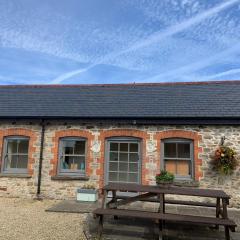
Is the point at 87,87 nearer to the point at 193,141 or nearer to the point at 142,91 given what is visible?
the point at 142,91

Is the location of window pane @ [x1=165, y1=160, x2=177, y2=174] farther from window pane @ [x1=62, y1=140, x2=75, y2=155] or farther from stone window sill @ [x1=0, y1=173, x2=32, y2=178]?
stone window sill @ [x1=0, y1=173, x2=32, y2=178]

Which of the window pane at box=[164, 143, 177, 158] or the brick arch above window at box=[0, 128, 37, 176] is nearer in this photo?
the window pane at box=[164, 143, 177, 158]

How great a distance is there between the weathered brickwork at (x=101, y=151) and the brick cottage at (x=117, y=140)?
32 mm

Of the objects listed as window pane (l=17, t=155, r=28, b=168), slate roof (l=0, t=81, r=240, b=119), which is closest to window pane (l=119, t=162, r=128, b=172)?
slate roof (l=0, t=81, r=240, b=119)

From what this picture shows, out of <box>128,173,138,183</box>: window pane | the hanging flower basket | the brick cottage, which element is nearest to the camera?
the hanging flower basket

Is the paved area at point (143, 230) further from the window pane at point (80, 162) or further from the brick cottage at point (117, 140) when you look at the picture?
the window pane at point (80, 162)

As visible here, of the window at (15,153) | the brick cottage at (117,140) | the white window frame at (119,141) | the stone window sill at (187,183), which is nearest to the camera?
the stone window sill at (187,183)

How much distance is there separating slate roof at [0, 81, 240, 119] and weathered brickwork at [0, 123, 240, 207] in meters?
0.49

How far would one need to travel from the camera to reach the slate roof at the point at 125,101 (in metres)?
10.1

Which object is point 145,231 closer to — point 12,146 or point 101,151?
point 101,151

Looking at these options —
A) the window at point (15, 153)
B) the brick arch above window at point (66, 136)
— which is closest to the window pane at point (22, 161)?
the window at point (15, 153)

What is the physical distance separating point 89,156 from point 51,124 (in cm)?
199

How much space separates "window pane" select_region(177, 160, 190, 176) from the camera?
32.1ft

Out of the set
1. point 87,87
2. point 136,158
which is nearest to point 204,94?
point 136,158
